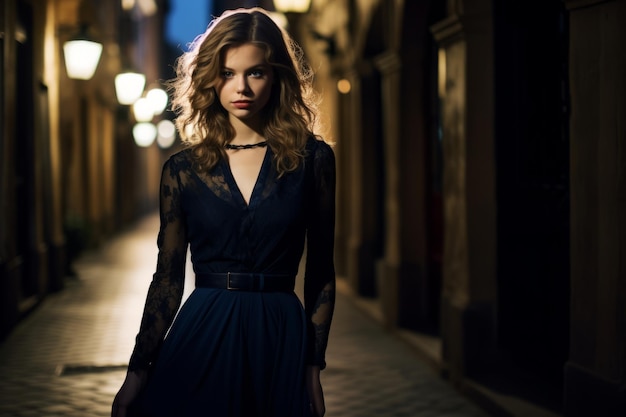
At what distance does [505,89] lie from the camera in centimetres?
750

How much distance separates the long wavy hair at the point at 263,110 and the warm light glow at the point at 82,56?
28.4 feet

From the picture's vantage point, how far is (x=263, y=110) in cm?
324

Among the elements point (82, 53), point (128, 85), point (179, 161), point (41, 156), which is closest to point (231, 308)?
point (179, 161)

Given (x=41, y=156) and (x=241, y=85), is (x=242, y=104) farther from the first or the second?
(x=41, y=156)

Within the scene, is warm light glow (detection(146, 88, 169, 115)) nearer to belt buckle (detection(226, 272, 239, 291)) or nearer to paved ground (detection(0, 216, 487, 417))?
paved ground (detection(0, 216, 487, 417))

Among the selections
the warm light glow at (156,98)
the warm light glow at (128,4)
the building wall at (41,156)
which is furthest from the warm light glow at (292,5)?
the warm light glow at (128,4)

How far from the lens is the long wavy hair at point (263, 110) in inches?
123

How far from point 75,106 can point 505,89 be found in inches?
535

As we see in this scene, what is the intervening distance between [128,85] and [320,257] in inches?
454

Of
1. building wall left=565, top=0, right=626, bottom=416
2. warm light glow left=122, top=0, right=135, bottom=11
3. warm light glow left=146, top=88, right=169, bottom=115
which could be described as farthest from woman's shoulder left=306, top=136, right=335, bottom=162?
warm light glow left=122, top=0, right=135, bottom=11

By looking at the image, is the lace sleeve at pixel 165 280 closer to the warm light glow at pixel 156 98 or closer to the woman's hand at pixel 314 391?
the woman's hand at pixel 314 391

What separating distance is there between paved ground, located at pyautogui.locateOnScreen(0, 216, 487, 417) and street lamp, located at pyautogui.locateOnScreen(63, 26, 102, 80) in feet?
8.58

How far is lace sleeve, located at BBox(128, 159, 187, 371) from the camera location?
10.3ft

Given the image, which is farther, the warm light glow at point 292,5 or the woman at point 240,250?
the warm light glow at point 292,5
